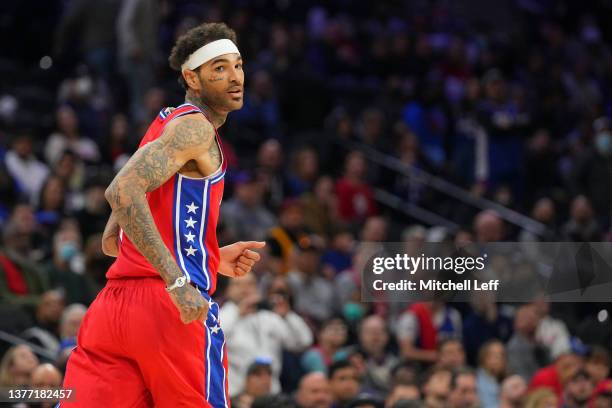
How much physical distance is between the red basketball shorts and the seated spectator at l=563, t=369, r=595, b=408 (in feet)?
17.6

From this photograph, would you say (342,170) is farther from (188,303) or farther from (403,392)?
(188,303)

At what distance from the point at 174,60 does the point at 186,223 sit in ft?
2.59

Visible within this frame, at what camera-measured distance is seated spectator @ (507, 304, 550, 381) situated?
11477 mm

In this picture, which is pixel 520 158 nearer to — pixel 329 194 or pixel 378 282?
pixel 329 194

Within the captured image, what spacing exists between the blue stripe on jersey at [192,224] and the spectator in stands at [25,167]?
8.21 metres

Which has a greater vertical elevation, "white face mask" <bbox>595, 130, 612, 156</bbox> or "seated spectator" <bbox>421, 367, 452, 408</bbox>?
"white face mask" <bbox>595, 130, 612, 156</bbox>

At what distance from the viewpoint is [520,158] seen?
1659 centimetres

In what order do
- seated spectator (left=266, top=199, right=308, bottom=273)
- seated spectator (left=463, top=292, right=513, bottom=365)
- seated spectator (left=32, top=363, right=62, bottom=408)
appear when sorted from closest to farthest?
seated spectator (left=32, top=363, right=62, bottom=408), seated spectator (left=463, top=292, right=513, bottom=365), seated spectator (left=266, top=199, right=308, bottom=273)

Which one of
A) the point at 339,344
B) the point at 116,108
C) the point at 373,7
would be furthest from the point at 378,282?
the point at 373,7

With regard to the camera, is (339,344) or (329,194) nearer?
(339,344)

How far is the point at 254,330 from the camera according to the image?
10.1m

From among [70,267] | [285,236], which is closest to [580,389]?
[285,236]

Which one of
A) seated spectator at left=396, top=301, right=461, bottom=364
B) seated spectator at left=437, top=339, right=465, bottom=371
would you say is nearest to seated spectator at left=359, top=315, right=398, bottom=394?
seated spectator at left=396, top=301, right=461, bottom=364

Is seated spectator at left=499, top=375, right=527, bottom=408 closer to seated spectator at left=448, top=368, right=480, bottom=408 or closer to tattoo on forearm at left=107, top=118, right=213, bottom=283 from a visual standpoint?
seated spectator at left=448, top=368, right=480, bottom=408
